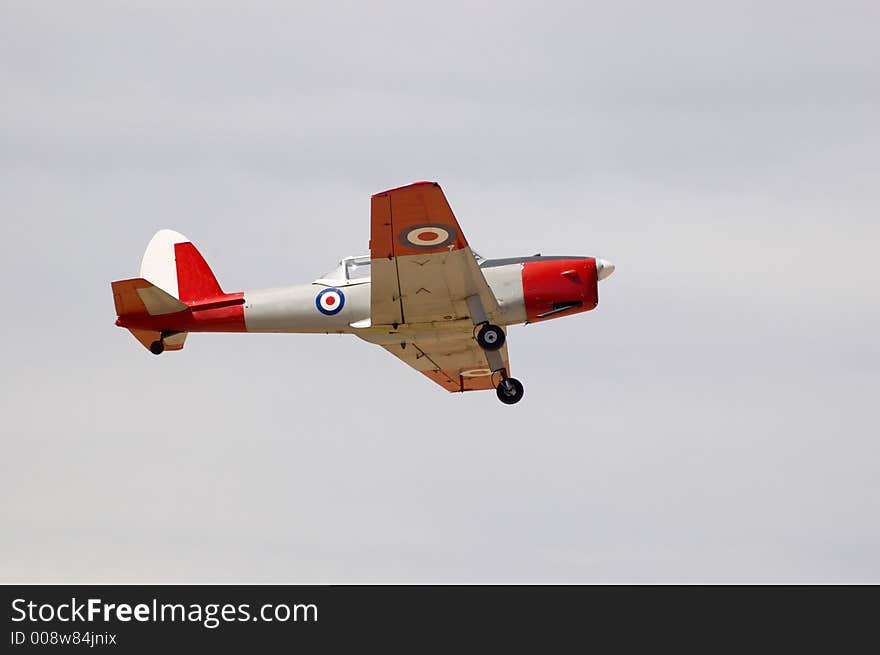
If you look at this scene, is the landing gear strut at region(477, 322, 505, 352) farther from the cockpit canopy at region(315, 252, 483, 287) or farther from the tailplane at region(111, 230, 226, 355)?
the tailplane at region(111, 230, 226, 355)

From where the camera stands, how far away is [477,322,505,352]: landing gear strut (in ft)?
85.1

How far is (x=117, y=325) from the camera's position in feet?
87.2

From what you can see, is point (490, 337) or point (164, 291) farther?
point (164, 291)

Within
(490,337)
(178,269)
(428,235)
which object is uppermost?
(178,269)

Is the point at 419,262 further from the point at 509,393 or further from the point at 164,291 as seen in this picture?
the point at 164,291

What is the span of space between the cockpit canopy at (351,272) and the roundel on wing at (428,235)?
5.18ft

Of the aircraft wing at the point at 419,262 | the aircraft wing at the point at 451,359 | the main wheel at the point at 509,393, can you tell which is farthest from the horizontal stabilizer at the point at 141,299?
the main wheel at the point at 509,393

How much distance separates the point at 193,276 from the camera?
27719 mm

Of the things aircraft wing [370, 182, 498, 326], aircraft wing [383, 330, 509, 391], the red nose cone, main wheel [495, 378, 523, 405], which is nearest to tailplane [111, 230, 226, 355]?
aircraft wing [370, 182, 498, 326]

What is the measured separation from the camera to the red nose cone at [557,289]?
1022 inches

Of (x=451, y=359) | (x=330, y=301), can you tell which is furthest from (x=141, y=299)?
(x=451, y=359)

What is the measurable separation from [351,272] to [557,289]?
3.30m

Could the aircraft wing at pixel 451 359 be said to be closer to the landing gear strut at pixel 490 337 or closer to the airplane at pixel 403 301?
the airplane at pixel 403 301
